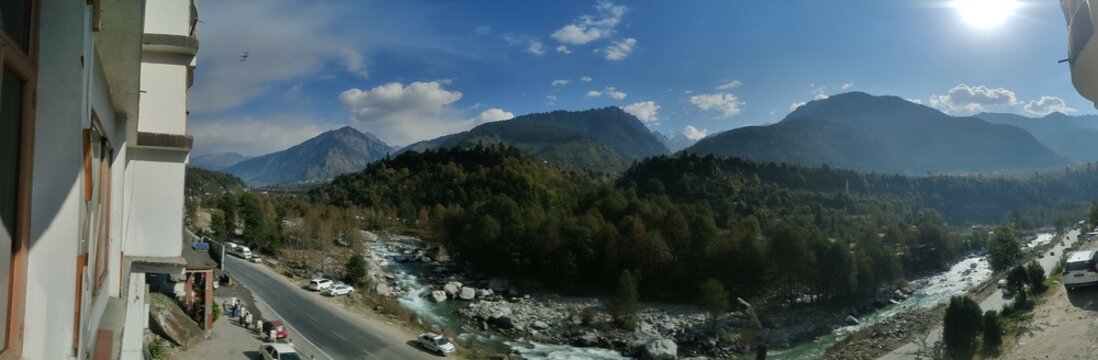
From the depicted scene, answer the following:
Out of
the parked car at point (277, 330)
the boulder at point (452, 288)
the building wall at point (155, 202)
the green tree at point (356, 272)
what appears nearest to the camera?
the building wall at point (155, 202)

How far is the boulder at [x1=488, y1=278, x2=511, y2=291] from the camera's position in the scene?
2875 cm

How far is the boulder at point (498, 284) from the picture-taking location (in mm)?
28750

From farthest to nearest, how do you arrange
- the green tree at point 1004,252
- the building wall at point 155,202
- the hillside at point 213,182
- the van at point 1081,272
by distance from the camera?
the hillside at point 213,182 < the green tree at point 1004,252 < the van at point 1081,272 < the building wall at point 155,202

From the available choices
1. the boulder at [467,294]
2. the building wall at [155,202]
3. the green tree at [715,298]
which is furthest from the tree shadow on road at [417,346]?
the building wall at [155,202]

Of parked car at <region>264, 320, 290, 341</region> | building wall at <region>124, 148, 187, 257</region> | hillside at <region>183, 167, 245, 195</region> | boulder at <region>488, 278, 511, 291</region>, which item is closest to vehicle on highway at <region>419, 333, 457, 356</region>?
parked car at <region>264, 320, 290, 341</region>

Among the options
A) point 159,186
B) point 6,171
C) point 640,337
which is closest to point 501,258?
point 640,337

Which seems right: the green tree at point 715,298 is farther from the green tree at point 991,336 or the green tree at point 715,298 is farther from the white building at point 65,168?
the white building at point 65,168

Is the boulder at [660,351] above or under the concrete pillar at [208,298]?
under

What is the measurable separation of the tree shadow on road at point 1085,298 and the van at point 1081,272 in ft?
0.49

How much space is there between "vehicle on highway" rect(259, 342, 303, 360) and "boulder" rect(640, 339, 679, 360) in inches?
402

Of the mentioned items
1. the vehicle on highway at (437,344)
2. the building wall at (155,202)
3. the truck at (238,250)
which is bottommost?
the vehicle on highway at (437,344)

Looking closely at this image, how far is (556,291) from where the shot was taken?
94.4 ft

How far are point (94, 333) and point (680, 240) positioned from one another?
93.0 ft

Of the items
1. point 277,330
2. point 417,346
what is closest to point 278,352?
point 277,330
